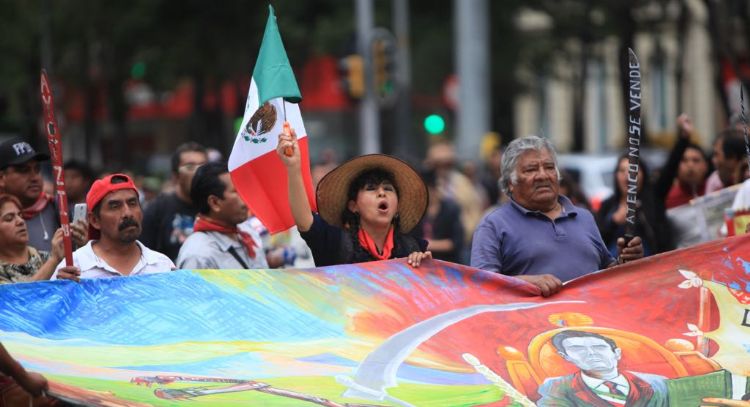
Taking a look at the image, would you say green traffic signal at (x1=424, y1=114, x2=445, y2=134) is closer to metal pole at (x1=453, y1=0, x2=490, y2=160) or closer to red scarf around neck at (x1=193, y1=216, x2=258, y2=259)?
metal pole at (x1=453, y1=0, x2=490, y2=160)

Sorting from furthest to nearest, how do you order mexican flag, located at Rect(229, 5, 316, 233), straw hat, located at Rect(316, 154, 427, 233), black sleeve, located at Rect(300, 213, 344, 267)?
mexican flag, located at Rect(229, 5, 316, 233) → straw hat, located at Rect(316, 154, 427, 233) → black sleeve, located at Rect(300, 213, 344, 267)

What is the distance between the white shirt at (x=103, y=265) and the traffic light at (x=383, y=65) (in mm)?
18147

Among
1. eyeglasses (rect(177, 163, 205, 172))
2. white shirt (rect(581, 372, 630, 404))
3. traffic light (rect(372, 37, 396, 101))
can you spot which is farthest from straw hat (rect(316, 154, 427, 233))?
traffic light (rect(372, 37, 396, 101))

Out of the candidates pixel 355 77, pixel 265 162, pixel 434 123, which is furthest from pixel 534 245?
pixel 355 77

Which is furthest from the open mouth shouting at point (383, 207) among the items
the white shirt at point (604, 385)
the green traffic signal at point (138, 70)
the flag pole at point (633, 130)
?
the green traffic signal at point (138, 70)

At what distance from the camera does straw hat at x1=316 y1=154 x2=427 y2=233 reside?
7969 millimetres

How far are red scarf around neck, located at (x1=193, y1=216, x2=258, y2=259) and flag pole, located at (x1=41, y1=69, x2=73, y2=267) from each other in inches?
60.3

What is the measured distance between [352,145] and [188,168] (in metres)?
29.4

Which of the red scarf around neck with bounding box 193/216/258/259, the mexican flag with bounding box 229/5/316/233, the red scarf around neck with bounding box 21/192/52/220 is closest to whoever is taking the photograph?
the mexican flag with bounding box 229/5/316/233

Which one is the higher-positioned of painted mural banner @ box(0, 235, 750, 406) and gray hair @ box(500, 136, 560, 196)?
gray hair @ box(500, 136, 560, 196)

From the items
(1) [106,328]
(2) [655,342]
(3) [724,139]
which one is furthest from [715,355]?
(3) [724,139]

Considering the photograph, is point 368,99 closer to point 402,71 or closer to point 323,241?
point 402,71

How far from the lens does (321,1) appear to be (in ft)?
117

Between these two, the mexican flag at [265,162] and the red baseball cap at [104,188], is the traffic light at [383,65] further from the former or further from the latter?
the red baseball cap at [104,188]
